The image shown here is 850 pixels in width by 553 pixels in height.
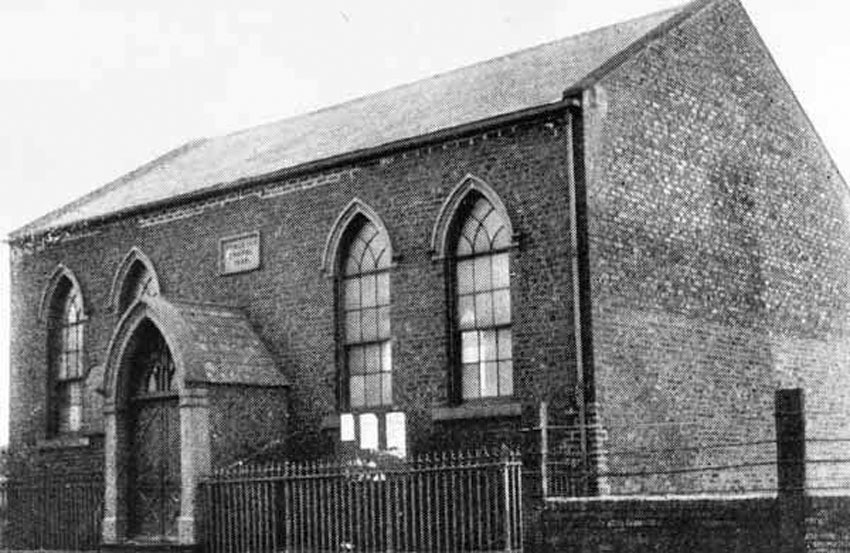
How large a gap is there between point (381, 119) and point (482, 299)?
475 centimetres

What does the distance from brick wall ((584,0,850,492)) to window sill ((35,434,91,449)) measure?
10.7 metres

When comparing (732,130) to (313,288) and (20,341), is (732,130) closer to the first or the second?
(313,288)

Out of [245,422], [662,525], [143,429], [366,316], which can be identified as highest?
[366,316]

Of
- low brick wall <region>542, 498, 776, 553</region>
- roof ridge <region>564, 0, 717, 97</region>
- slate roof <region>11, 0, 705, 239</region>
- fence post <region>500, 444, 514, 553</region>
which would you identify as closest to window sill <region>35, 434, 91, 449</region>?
slate roof <region>11, 0, 705, 239</region>

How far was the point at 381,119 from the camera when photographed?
2183 centimetres

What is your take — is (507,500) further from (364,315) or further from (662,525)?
(364,315)

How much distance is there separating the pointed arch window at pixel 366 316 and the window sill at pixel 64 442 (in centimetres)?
603

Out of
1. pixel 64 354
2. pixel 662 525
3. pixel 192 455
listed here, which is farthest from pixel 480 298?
pixel 64 354

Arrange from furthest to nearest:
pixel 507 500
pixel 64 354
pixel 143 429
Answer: pixel 64 354 → pixel 143 429 → pixel 507 500

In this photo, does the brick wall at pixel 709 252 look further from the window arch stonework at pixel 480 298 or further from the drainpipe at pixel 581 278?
the window arch stonework at pixel 480 298

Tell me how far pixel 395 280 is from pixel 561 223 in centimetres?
301

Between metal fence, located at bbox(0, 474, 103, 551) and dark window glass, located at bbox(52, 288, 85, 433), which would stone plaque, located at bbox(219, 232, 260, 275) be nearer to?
dark window glass, located at bbox(52, 288, 85, 433)

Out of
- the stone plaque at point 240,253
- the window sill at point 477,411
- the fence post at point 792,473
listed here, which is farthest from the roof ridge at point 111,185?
the fence post at point 792,473

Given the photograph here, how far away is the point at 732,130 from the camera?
20.4m
